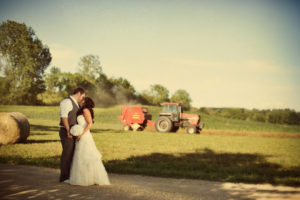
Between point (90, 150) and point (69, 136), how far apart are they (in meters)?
0.64

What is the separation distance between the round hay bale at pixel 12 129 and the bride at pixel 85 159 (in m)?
8.85

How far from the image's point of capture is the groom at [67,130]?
22.4ft

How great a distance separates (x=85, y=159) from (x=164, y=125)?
19252 millimetres

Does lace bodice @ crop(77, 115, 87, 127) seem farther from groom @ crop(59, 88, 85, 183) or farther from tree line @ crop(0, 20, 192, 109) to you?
tree line @ crop(0, 20, 192, 109)

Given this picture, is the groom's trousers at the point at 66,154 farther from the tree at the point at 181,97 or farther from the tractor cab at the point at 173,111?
the tree at the point at 181,97

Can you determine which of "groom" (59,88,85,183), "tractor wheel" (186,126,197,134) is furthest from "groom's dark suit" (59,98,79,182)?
"tractor wheel" (186,126,197,134)

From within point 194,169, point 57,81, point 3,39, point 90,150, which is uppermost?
point 3,39

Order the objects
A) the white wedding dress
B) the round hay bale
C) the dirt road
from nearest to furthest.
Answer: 1. the dirt road
2. the white wedding dress
3. the round hay bale

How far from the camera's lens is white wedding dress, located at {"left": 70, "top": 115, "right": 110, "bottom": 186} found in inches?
265

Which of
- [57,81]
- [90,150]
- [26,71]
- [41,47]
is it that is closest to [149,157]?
[90,150]

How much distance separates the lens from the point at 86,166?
6.76 meters

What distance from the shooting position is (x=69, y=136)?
6812 mm

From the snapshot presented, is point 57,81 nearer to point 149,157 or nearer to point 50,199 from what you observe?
point 149,157

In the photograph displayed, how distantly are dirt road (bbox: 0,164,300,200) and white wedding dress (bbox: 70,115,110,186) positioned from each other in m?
0.21
